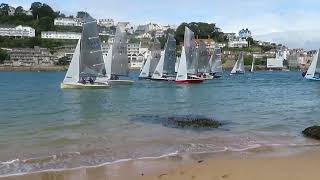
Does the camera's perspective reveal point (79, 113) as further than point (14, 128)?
Yes

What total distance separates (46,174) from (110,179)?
1.95 m

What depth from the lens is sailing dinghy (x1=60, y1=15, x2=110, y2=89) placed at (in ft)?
174

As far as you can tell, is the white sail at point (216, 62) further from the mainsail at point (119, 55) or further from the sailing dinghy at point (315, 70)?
the mainsail at point (119, 55)

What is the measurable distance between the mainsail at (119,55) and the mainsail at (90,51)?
8.80m

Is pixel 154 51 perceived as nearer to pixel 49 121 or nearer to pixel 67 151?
pixel 49 121

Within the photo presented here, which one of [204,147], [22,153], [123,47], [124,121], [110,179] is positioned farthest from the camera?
[123,47]

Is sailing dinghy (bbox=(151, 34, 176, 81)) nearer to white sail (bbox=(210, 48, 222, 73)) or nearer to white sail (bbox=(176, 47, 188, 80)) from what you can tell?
white sail (bbox=(176, 47, 188, 80))

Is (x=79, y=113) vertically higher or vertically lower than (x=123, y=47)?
lower

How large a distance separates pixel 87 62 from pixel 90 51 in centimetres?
137

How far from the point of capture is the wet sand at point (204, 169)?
1210cm

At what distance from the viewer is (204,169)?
1289cm

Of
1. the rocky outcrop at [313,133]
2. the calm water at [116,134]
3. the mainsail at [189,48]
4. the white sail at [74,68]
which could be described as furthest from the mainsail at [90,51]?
the rocky outcrop at [313,133]

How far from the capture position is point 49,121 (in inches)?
1032

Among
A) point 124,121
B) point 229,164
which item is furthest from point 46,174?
point 124,121
